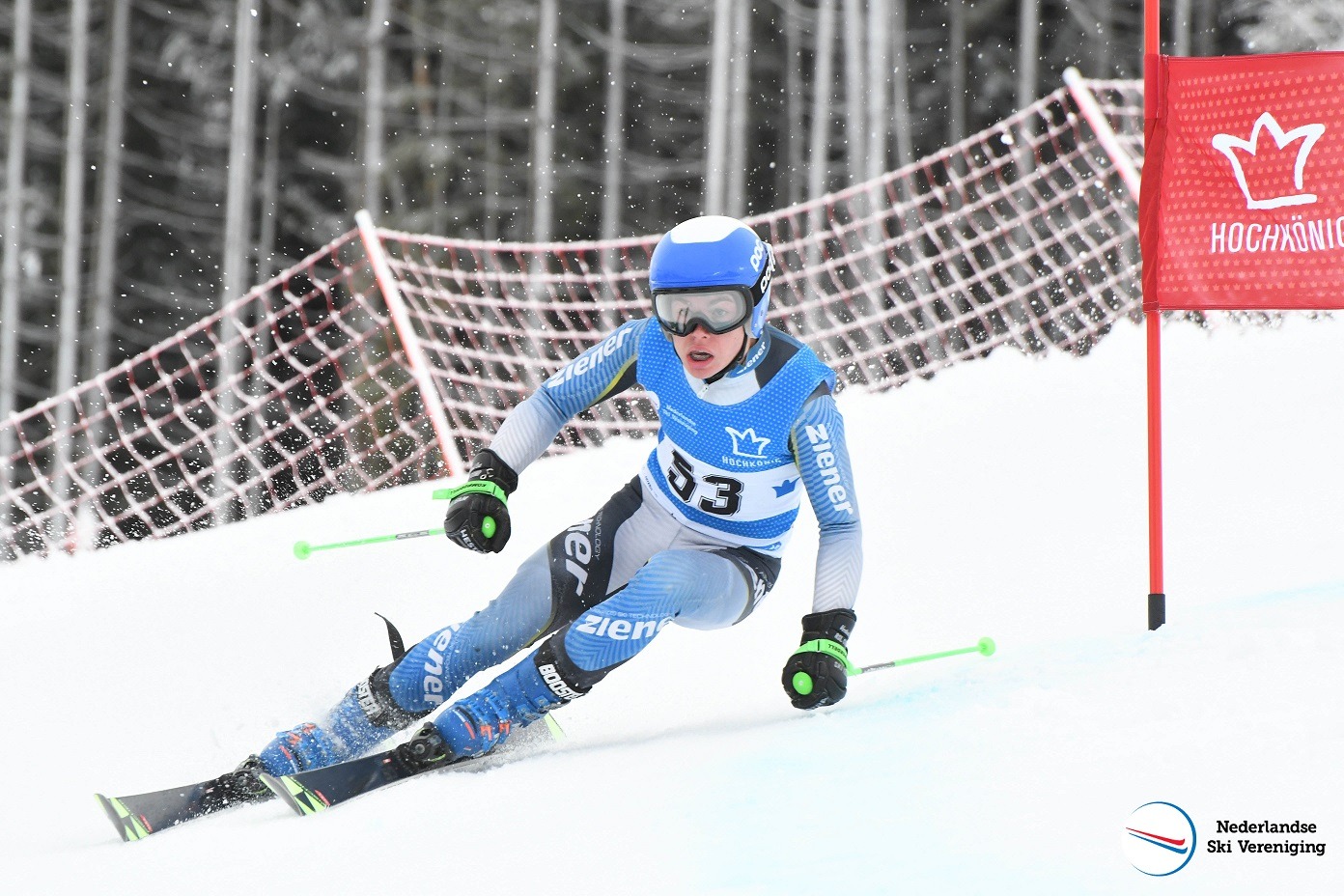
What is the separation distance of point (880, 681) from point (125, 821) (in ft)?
6.77

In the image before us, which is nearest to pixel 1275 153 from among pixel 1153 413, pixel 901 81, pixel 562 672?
pixel 1153 413

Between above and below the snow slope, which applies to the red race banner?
above

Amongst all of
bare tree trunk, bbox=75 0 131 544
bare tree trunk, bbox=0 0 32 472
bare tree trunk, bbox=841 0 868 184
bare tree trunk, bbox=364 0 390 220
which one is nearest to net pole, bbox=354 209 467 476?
bare tree trunk, bbox=841 0 868 184

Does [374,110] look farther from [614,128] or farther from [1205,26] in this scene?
[1205,26]

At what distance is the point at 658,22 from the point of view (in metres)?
22.6

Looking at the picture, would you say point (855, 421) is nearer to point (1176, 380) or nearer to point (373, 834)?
point (1176, 380)

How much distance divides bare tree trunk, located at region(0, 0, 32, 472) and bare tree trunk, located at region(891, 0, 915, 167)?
36.4ft

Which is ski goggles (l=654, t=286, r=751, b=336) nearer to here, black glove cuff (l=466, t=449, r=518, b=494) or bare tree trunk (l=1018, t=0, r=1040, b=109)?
black glove cuff (l=466, t=449, r=518, b=494)

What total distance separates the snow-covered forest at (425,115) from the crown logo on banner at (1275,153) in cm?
1165

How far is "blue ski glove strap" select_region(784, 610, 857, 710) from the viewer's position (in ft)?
10.0

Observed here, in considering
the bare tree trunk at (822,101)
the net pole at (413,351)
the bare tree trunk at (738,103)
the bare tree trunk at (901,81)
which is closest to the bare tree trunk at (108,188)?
the bare tree trunk at (738,103)

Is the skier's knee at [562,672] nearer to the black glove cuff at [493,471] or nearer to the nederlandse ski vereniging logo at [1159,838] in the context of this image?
the black glove cuff at [493,471]

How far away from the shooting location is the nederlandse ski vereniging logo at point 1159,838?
2326 millimetres

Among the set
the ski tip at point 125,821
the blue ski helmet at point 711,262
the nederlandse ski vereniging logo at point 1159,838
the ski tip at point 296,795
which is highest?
the blue ski helmet at point 711,262
